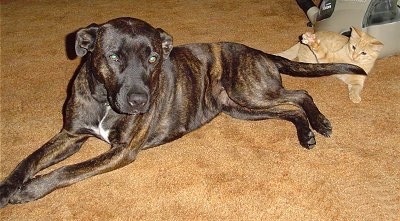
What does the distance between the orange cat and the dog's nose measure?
72.1 inches

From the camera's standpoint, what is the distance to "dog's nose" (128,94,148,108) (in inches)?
103

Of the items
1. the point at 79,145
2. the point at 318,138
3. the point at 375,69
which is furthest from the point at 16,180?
the point at 375,69

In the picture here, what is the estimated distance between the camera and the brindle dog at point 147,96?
265 cm

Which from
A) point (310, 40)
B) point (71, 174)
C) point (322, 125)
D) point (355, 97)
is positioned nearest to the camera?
point (71, 174)

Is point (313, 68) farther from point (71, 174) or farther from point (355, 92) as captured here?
point (71, 174)

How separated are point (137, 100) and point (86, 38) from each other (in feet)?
1.65

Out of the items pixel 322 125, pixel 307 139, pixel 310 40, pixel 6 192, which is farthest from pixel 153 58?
pixel 310 40

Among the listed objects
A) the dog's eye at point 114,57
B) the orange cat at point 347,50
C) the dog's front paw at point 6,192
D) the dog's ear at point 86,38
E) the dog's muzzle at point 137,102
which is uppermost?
the dog's ear at point 86,38

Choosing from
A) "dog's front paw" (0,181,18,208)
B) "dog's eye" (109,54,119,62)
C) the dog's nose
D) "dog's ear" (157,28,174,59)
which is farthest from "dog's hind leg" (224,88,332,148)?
"dog's front paw" (0,181,18,208)

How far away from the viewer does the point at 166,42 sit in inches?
116

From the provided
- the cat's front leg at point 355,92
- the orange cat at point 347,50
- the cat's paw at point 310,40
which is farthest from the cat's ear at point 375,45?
the cat's paw at point 310,40

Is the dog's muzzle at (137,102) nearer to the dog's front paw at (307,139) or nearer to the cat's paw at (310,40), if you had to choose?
the dog's front paw at (307,139)

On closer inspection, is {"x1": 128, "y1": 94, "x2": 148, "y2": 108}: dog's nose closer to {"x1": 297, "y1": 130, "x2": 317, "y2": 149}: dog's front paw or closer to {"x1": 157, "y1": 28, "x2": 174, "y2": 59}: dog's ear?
{"x1": 157, "y1": 28, "x2": 174, "y2": 59}: dog's ear

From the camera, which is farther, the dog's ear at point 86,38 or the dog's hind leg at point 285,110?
the dog's hind leg at point 285,110
